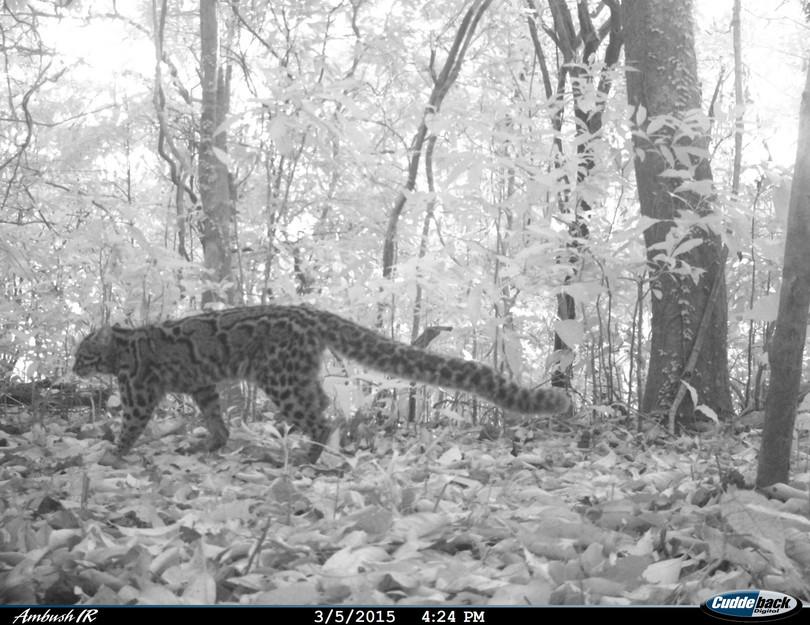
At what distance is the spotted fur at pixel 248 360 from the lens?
5102 mm

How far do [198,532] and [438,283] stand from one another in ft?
8.93

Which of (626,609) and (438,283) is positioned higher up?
(438,283)

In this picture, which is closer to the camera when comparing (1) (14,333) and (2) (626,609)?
(2) (626,609)

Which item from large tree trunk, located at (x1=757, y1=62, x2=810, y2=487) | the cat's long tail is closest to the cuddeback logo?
large tree trunk, located at (x1=757, y1=62, x2=810, y2=487)

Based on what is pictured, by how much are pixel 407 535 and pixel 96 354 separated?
13.0 ft

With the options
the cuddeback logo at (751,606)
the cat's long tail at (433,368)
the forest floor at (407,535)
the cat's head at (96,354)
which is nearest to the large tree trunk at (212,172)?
the cat's head at (96,354)

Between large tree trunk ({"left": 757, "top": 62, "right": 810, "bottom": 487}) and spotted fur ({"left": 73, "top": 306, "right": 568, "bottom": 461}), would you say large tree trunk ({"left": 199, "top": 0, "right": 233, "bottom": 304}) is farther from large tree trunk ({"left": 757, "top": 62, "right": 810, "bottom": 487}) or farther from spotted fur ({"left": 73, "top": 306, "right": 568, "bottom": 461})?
large tree trunk ({"left": 757, "top": 62, "right": 810, "bottom": 487})

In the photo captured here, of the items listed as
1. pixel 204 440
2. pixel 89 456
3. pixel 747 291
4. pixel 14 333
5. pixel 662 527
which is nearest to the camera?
pixel 662 527

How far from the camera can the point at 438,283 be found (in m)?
5.25

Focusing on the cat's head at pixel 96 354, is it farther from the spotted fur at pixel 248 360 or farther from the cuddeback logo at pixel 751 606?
the cuddeback logo at pixel 751 606

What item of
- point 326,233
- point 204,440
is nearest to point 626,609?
point 204,440

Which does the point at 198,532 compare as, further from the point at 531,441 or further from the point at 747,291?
the point at 747,291

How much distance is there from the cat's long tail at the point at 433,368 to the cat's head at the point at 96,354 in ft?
5.75

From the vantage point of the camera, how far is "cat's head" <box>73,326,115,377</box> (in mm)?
6020
